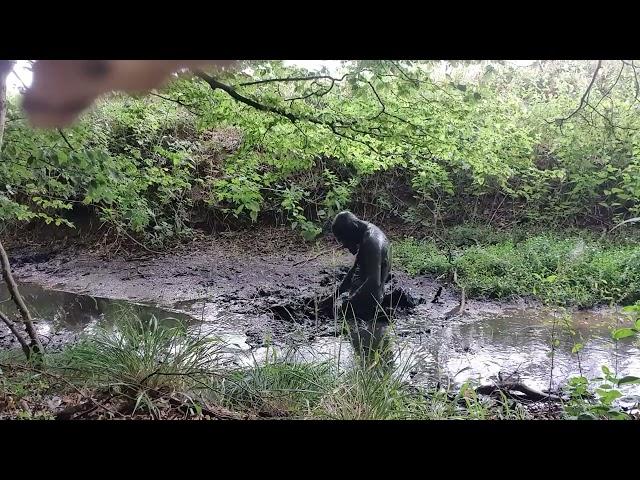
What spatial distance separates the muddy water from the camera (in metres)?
2.79

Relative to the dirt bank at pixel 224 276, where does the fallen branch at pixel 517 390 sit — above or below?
below

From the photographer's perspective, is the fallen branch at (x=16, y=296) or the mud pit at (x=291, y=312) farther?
the mud pit at (x=291, y=312)

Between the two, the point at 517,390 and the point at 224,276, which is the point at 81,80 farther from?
the point at 224,276

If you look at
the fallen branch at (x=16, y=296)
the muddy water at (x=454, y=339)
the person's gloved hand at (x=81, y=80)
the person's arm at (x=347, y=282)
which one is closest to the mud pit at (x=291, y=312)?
the muddy water at (x=454, y=339)

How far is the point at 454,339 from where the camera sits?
11.6 ft

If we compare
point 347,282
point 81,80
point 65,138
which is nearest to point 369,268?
point 347,282

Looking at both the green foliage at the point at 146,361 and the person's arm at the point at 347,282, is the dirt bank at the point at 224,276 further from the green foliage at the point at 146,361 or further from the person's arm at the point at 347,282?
the green foliage at the point at 146,361

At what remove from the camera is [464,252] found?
15.3ft

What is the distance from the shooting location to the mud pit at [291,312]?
3.01m
